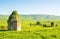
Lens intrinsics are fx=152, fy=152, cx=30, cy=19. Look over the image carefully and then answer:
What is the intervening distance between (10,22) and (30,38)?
18194mm

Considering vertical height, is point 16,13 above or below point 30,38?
above

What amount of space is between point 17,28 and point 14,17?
3.90 meters

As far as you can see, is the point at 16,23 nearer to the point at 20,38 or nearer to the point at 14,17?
the point at 14,17

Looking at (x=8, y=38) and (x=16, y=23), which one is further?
(x=16, y=23)

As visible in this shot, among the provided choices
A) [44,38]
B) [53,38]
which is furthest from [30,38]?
[53,38]

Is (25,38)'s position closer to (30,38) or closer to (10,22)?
(30,38)

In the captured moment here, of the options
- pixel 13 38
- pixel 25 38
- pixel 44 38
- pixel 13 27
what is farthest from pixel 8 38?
pixel 13 27

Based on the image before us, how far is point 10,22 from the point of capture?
49.6 metres

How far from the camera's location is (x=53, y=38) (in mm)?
33875

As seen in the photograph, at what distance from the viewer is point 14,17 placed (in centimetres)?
5019

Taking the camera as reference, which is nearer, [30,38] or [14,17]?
[30,38]

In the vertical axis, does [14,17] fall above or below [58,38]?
above

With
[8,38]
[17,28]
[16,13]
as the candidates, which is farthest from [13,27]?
[8,38]

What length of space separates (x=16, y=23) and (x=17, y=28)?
5.62ft
